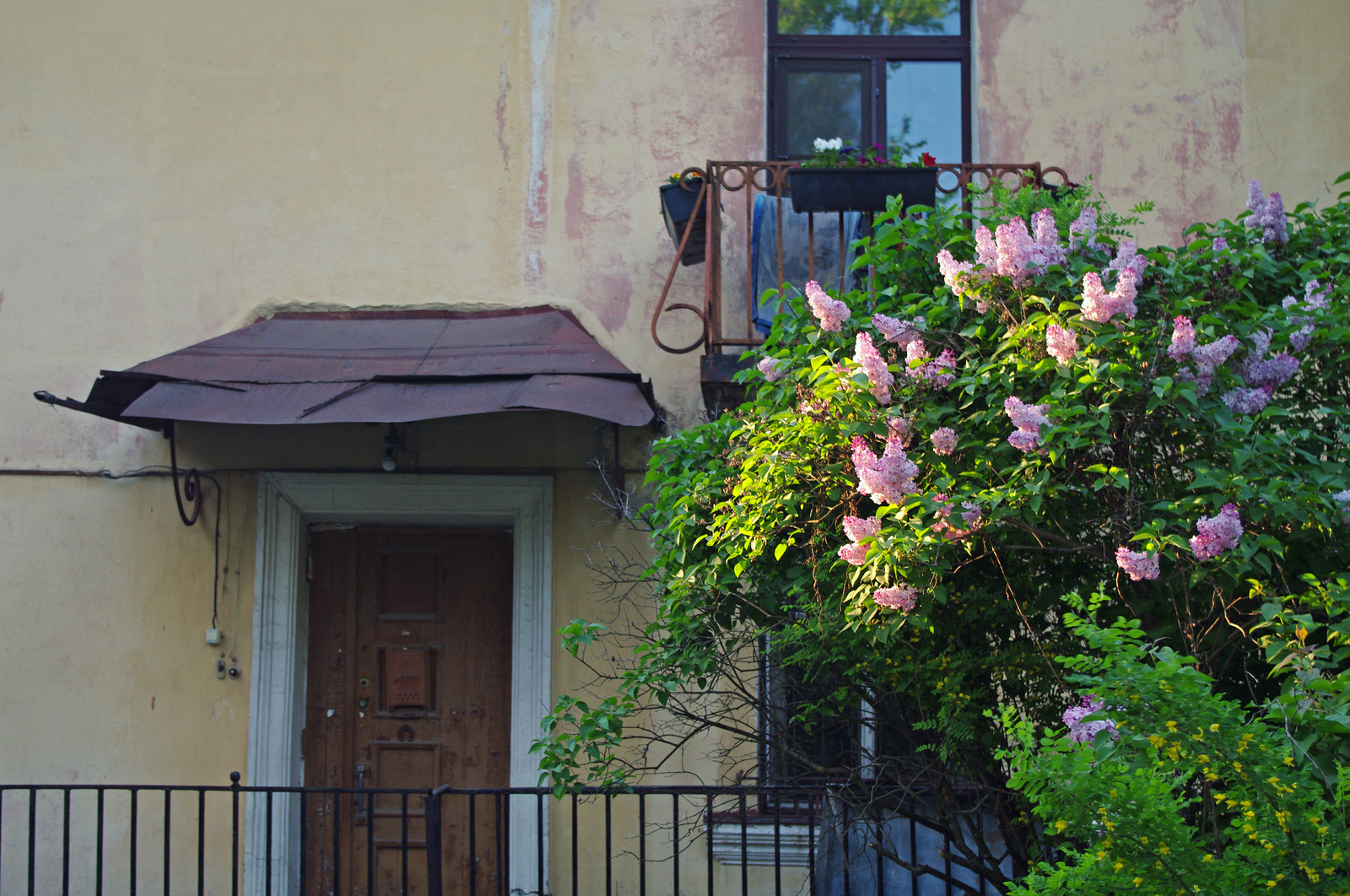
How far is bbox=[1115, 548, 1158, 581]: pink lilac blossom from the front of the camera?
8.95 ft

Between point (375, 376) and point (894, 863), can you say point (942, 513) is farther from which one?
point (375, 376)

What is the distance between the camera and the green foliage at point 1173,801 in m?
2.00

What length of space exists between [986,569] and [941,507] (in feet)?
2.70

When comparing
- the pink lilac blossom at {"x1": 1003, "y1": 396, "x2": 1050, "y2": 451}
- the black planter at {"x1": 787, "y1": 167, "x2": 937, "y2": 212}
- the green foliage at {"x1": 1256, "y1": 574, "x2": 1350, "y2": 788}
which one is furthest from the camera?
the black planter at {"x1": 787, "y1": 167, "x2": 937, "y2": 212}

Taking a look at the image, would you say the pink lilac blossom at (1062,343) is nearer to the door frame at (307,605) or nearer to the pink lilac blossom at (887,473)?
the pink lilac blossom at (887,473)

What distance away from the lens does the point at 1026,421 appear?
285 cm

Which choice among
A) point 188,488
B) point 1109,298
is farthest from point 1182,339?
point 188,488

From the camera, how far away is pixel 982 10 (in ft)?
19.8

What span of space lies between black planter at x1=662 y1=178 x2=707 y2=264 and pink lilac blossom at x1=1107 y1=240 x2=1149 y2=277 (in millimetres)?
2529

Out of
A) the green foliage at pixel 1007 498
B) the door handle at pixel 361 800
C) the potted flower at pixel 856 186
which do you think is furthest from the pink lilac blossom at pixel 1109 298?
the door handle at pixel 361 800

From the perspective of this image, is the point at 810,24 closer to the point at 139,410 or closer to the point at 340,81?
the point at 340,81

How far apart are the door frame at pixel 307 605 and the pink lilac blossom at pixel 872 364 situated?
2824 millimetres

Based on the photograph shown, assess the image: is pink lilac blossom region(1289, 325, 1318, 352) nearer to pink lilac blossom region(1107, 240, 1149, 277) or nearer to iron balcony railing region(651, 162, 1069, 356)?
pink lilac blossom region(1107, 240, 1149, 277)

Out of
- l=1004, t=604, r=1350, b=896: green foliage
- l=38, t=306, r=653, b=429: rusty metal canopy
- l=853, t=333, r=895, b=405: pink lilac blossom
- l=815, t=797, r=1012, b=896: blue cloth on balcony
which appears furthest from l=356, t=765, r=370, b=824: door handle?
l=1004, t=604, r=1350, b=896: green foliage
